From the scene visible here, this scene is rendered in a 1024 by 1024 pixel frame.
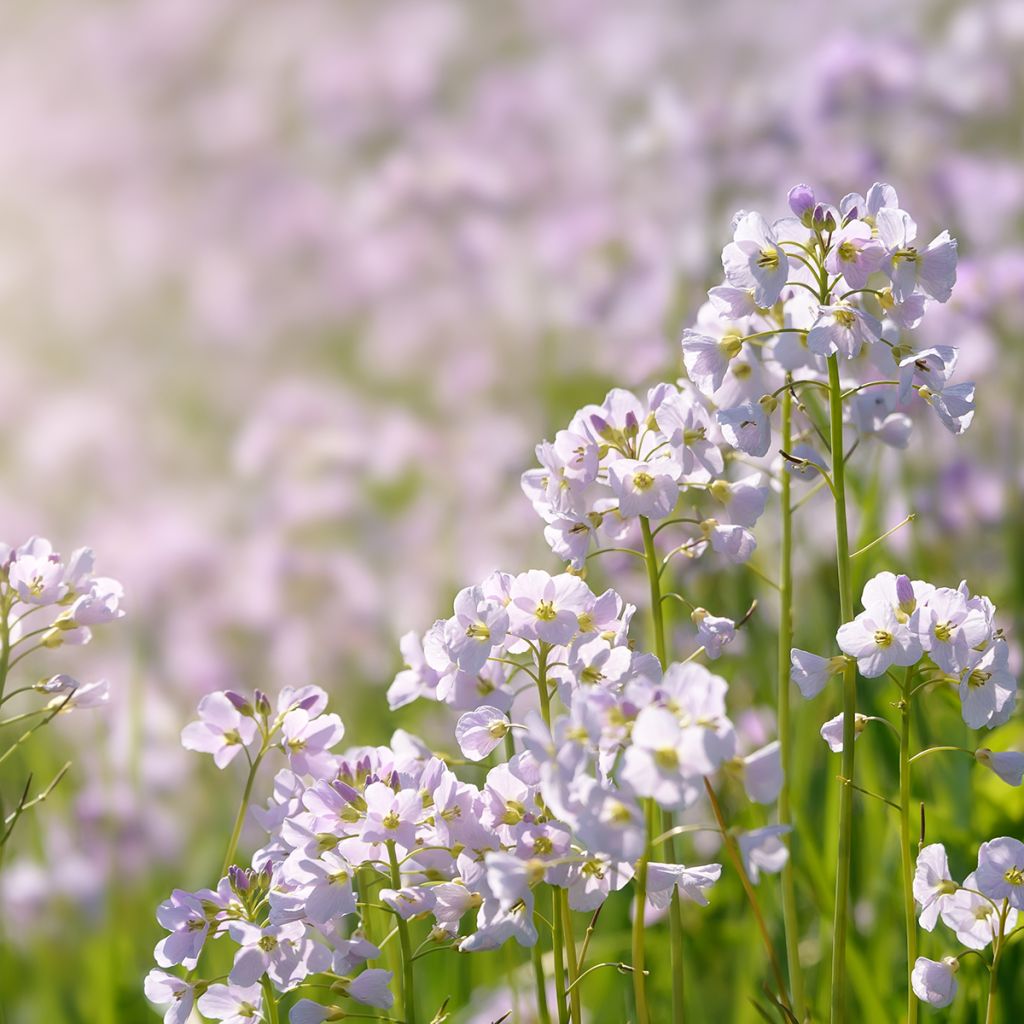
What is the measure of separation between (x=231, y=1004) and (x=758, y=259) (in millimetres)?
820

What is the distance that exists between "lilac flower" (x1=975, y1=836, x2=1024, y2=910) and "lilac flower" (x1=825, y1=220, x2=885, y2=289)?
50cm

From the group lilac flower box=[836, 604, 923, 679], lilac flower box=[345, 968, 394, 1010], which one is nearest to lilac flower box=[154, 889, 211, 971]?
lilac flower box=[345, 968, 394, 1010]

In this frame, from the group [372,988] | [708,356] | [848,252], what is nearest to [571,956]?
[372,988]

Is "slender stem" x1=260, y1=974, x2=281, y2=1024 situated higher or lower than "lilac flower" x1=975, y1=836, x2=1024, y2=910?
lower

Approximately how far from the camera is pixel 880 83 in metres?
3.54

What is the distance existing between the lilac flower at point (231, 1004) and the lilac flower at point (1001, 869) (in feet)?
2.11

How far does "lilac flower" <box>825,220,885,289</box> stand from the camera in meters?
1.17

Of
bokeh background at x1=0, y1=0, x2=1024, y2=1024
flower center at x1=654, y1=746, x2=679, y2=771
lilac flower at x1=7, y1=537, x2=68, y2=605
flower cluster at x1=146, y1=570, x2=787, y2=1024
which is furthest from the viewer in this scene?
bokeh background at x1=0, y1=0, x2=1024, y2=1024

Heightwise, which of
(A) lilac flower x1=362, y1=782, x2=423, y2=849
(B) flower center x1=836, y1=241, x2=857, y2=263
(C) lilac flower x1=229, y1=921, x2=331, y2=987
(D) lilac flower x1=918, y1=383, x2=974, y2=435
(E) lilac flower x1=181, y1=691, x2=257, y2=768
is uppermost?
(B) flower center x1=836, y1=241, x2=857, y2=263

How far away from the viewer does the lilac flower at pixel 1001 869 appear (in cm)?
115

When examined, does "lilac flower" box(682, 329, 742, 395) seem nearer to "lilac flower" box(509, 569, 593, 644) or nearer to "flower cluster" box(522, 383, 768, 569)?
"flower cluster" box(522, 383, 768, 569)

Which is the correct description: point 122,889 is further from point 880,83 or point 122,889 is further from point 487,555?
point 880,83

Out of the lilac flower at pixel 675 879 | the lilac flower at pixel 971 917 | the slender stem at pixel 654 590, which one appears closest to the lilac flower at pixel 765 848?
the lilac flower at pixel 675 879

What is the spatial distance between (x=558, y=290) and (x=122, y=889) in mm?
1980
